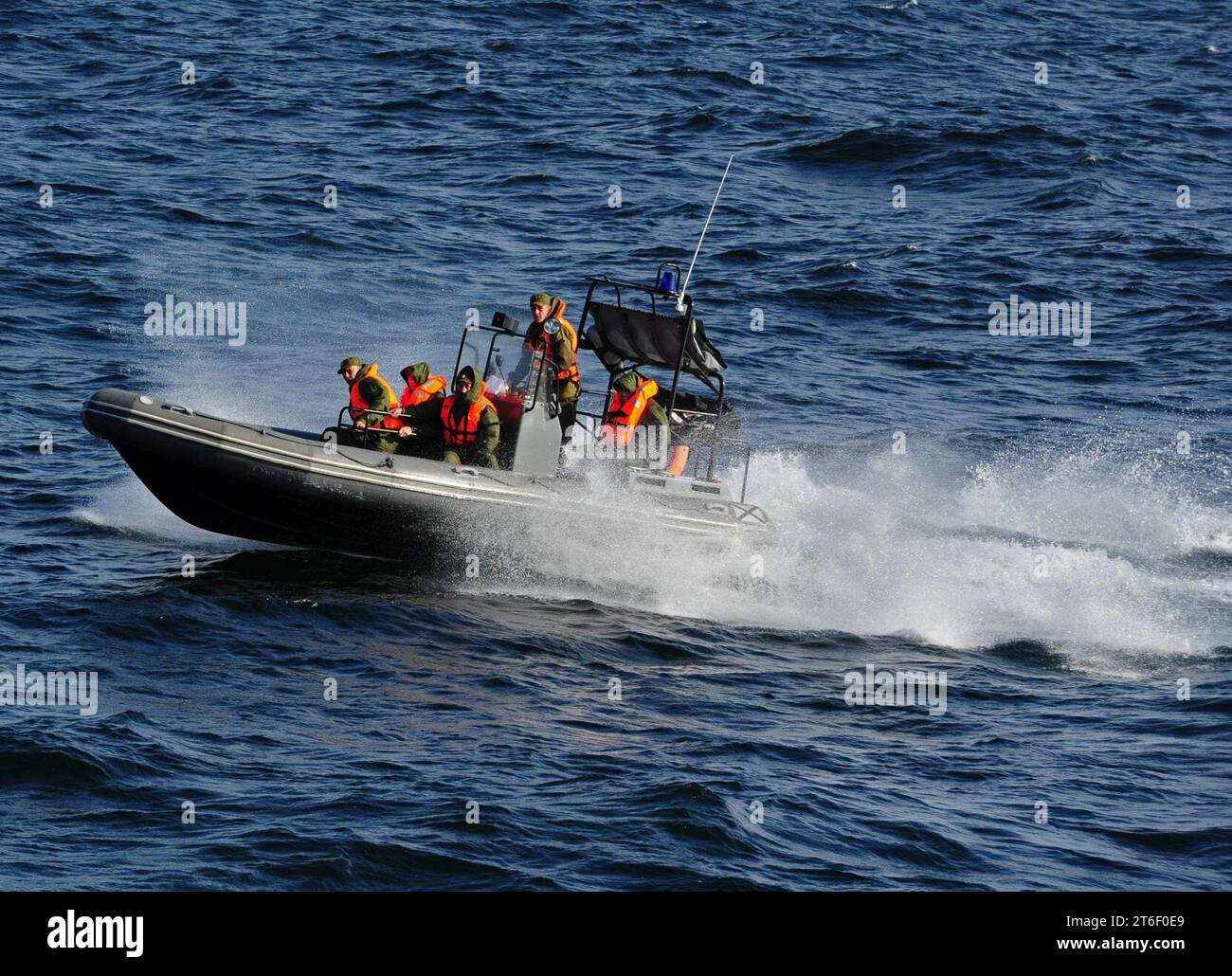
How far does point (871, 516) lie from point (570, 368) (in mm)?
3479

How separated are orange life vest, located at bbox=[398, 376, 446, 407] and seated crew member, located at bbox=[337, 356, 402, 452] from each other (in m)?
0.13

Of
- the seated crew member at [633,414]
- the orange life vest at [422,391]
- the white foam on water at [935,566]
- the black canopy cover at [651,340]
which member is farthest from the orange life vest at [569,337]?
the white foam on water at [935,566]

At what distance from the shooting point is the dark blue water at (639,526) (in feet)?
28.0

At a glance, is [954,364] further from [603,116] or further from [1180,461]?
[603,116]

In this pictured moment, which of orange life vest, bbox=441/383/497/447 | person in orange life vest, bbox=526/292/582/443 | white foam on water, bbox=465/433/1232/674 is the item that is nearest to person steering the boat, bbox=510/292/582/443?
person in orange life vest, bbox=526/292/582/443

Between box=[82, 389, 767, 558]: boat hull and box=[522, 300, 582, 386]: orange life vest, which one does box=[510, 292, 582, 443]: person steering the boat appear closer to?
box=[522, 300, 582, 386]: orange life vest

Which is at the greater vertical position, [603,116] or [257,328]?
[603,116]

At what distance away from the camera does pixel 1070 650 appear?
11.9 metres

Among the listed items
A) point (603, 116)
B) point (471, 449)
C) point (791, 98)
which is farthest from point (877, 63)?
point (471, 449)

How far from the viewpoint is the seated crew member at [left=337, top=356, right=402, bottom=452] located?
12.3 meters

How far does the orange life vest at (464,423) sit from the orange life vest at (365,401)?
401 millimetres

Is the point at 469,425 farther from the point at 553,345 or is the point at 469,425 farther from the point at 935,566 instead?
the point at 935,566

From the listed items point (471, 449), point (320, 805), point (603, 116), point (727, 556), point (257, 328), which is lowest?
point (320, 805)

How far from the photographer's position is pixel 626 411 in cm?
1276
